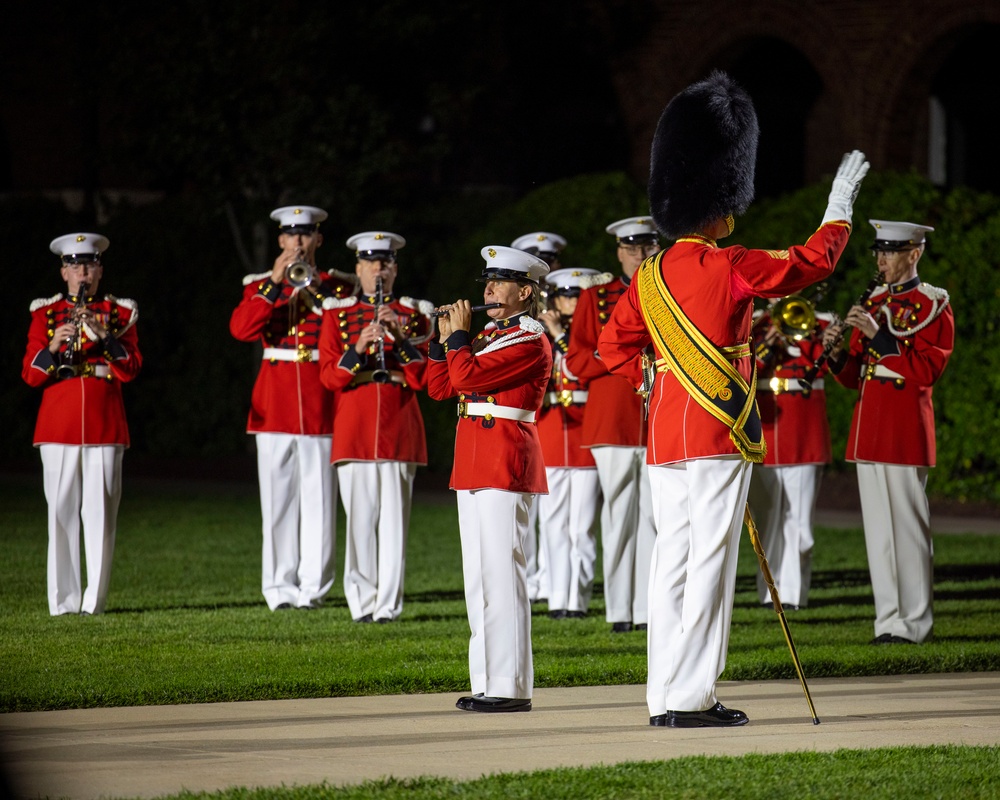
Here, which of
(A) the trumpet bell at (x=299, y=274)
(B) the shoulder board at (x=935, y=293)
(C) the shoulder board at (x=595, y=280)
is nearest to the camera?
(B) the shoulder board at (x=935, y=293)

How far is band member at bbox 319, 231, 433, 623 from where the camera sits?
412 inches

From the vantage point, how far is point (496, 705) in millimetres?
7473

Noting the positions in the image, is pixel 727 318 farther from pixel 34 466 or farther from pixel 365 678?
pixel 34 466

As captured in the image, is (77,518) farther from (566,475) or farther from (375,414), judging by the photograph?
(566,475)

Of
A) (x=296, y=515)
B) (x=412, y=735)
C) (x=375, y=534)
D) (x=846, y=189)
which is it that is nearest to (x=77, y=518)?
(x=296, y=515)

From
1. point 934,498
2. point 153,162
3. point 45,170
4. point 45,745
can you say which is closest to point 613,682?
point 45,745

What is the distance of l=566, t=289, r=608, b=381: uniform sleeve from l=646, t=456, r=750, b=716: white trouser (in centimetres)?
325

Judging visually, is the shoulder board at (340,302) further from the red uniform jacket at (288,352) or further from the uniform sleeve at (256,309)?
the uniform sleeve at (256,309)

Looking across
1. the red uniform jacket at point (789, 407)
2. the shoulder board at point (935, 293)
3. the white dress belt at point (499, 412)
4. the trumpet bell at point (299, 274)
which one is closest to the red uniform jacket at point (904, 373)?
the shoulder board at point (935, 293)

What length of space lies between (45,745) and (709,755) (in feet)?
8.19

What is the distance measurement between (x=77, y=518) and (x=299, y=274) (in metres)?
2.02

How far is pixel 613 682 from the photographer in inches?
332

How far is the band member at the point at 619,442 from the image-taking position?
10.3m

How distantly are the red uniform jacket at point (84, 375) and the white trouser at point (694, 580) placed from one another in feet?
14.8
